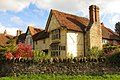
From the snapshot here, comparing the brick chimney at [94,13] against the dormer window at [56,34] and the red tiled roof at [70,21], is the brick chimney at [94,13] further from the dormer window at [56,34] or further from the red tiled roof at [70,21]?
the dormer window at [56,34]

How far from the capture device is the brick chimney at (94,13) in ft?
113

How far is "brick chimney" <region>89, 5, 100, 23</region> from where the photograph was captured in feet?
113

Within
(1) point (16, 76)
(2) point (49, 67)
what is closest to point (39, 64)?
(2) point (49, 67)

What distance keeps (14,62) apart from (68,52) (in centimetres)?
1418

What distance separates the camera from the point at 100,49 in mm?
33750

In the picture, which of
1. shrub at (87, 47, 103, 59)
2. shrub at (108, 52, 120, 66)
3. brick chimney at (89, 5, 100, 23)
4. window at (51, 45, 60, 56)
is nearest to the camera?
shrub at (108, 52, 120, 66)

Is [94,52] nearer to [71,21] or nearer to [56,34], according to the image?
[71,21]

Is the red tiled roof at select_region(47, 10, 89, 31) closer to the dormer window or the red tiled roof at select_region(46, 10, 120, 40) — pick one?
the red tiled roof at select_region(46, 10, 120, 40)

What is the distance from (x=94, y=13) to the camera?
34625mm

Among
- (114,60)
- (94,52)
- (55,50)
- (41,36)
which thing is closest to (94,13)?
(94,52)

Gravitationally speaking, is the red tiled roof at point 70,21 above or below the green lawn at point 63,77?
above

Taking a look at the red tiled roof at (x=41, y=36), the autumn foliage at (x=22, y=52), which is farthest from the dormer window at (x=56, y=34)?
the autumn foliage at (x=22, y=52)

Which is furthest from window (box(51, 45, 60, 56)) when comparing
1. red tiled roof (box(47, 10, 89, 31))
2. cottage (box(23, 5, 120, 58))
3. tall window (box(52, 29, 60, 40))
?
red tiled roof (box(47, 10, 89, 31))

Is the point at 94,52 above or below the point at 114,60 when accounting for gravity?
above
